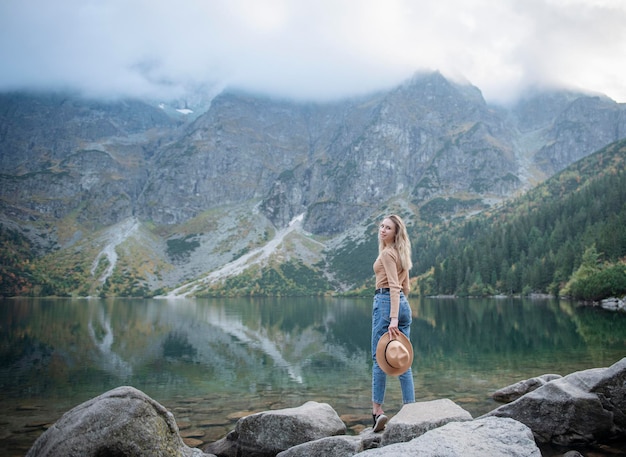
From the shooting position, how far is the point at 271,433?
1051cm

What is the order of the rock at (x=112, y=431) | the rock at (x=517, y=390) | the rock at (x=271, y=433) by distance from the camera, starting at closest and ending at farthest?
the rock at (x=112, y=431) < the rock at (x=271, y=433) < the rock at (x=517, y=390)

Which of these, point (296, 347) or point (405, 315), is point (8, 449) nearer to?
point (405, 315)

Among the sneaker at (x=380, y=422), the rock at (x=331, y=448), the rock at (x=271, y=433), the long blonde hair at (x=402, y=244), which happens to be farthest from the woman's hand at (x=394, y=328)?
the rock at (x=271, y=433)

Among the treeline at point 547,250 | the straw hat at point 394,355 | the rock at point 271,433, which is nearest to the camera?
the straw hat at point 394,355

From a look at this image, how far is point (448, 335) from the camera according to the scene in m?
38.5

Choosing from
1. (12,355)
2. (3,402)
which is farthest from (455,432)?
(12,355)

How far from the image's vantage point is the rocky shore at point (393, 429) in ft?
19.6

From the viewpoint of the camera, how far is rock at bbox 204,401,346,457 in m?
10.4

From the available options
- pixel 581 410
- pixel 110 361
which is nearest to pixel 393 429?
pixel 581 410

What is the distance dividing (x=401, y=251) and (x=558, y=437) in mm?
5521

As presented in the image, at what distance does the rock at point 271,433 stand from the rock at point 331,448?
1.22 metres

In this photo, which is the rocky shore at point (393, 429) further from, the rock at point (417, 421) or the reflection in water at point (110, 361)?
the reflection in water at point (110, 361)

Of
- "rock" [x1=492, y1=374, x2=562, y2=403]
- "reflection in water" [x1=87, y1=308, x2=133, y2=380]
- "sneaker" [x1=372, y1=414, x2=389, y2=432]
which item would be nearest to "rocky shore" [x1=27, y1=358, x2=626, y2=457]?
"sneaker" [x1=372, y1=414, x2=389, y2=432]

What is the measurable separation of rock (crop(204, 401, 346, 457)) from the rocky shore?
22 millimetres
